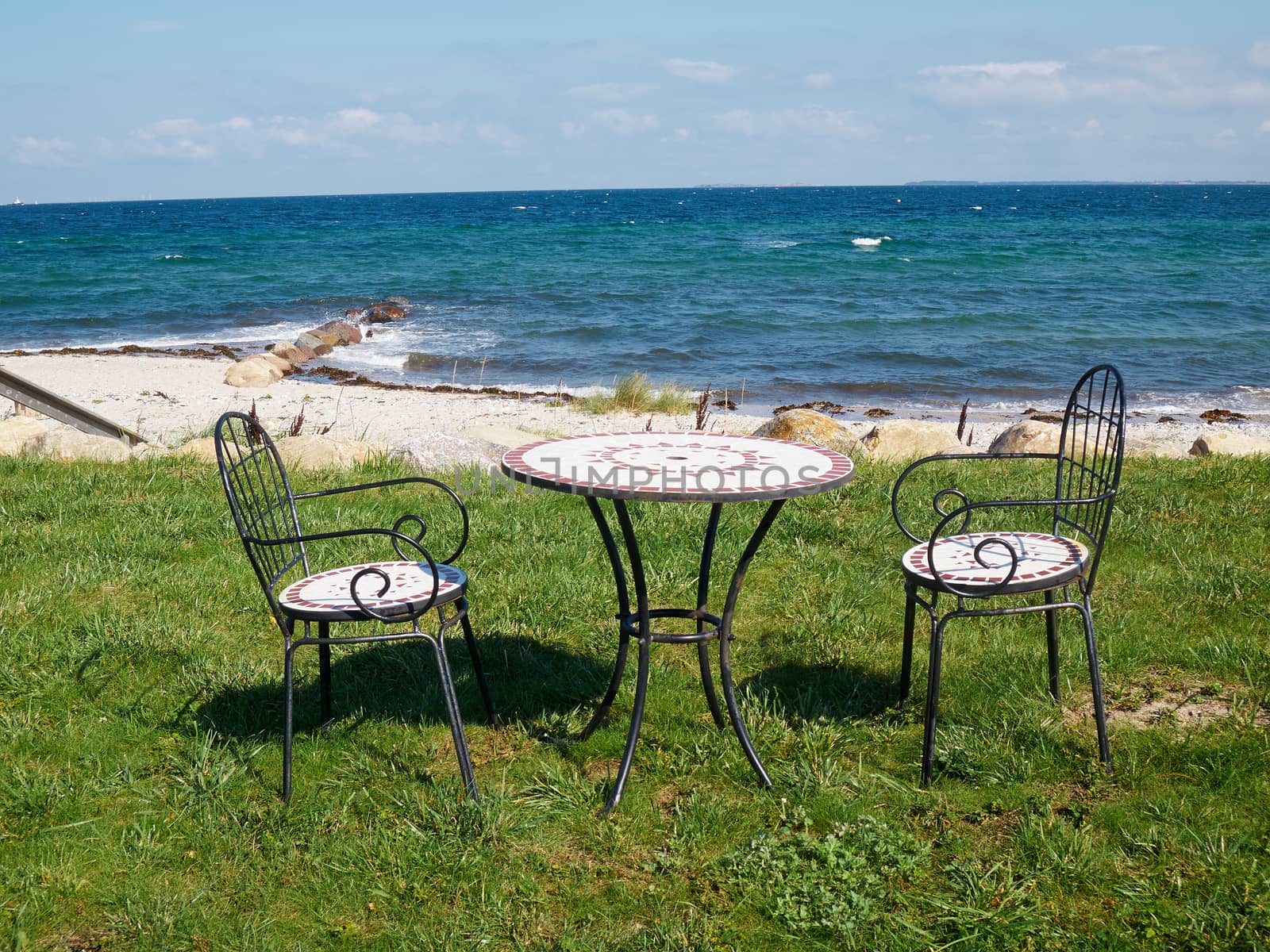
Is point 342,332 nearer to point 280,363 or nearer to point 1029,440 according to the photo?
point 280,363

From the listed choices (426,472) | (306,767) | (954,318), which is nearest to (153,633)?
(306,767)

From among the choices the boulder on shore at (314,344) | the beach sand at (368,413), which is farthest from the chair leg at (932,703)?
the boulder on shore at (314,344)

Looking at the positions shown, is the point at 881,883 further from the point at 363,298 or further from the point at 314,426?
the point at 363,298

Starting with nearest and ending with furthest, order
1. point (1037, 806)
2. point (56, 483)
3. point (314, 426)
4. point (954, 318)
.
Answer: point (1037, 806), point (56, 483), point (314, 426), point (954, 318)

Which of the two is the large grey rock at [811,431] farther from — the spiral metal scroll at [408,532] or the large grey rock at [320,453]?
the spiral metal scroll at [408,532]

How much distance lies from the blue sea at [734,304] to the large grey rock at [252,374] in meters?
1.81

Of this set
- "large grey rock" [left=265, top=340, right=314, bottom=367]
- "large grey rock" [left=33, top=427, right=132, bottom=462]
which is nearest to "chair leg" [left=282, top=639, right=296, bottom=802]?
"large grey rock" [left=33, top=427, right=132, bottom=462]

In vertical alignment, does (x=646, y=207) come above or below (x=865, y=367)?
above

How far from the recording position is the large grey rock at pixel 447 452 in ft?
23.8

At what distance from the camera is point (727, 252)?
36.9 meters

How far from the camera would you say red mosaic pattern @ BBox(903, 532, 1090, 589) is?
3.20 meters

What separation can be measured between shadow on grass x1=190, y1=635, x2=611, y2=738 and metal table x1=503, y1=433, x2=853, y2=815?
38 cm

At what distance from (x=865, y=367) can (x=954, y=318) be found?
215 inches

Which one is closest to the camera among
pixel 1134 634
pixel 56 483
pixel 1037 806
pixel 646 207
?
pixel 1037 806
